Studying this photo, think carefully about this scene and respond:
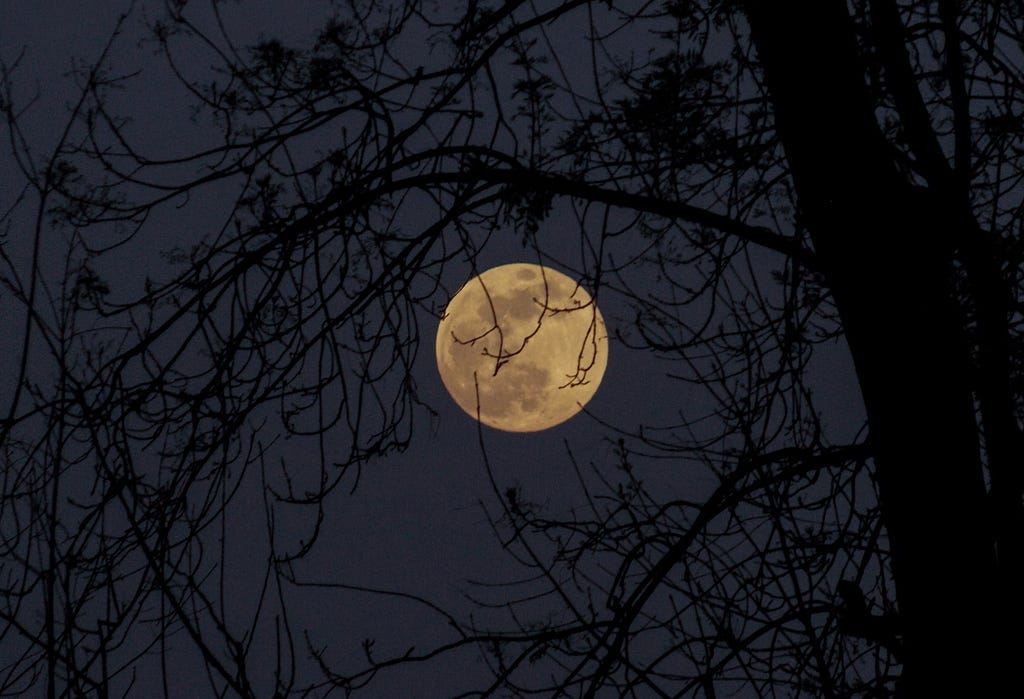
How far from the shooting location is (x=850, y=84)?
133 inches

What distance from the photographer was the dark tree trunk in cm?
308

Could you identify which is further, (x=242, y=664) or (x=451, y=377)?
(x=451, y=377)

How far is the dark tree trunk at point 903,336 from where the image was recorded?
3078 millimetres

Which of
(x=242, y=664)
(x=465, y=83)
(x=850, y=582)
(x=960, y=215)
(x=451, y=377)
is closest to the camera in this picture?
(x=242, y=664)

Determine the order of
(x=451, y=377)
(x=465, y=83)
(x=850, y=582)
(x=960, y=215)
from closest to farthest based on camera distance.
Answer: (x=960, y=215) → (x=850, y=582) → (x=465, y=83) → (x=451, y=377)

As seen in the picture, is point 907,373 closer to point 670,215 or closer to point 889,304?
point 889,304

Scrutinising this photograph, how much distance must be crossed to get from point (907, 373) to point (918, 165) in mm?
928

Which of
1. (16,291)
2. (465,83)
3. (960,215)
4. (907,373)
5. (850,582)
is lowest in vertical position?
(850,582)

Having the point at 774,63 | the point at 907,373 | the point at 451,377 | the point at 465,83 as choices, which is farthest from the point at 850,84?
the point at 451,377

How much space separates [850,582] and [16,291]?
2931 millimetres

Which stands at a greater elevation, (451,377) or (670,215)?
(451,377)

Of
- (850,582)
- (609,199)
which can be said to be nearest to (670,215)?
(609,199)

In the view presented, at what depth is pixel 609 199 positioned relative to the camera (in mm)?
3631

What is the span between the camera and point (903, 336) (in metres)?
3.20
